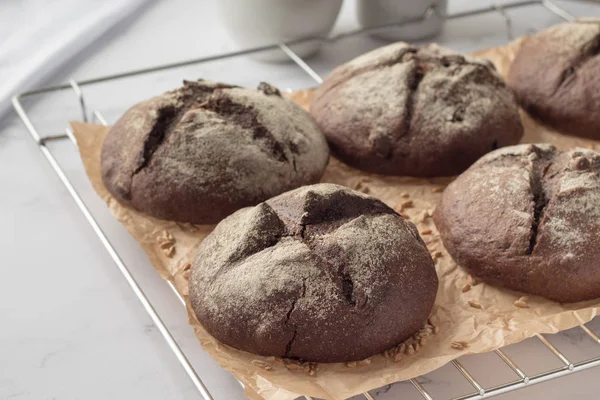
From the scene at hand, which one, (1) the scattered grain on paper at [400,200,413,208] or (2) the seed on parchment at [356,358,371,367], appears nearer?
(2) the seed on parchment at [356,358,371,367]

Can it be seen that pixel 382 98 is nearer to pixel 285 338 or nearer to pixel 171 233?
pixel 171 233

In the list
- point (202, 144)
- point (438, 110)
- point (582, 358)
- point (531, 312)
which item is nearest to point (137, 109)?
point (202, 144)

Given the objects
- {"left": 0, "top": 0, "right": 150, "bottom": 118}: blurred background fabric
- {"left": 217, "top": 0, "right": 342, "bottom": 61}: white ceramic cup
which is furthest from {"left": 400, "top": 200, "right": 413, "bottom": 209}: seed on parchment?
{"left": 0, "top": 0, "right": 150, "bottom": 118}: blurred background fabric

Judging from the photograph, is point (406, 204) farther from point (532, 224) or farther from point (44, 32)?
point (44, 32)

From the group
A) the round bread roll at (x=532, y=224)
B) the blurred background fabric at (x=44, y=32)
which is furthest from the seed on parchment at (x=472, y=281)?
the blurred background fabric at (x=44, y=32)

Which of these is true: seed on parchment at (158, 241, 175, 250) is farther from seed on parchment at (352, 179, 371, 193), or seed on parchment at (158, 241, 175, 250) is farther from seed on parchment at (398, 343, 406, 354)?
seed on parchment at (398, 343, 406, 354)

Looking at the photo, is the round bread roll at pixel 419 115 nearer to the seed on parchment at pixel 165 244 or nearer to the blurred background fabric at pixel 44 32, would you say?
the seed on parchment at pixel 165 244
